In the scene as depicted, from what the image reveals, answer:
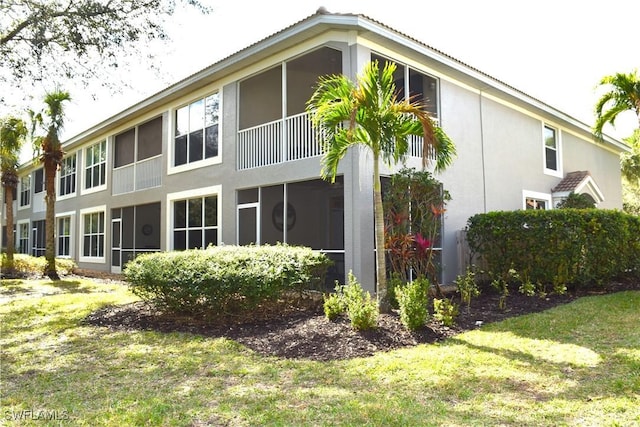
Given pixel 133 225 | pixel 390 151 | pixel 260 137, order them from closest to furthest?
1. pixel 390 151
2. pixel 260 137
3. pixel 133 225

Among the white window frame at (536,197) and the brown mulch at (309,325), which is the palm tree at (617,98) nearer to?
the white window frame at (536,197)

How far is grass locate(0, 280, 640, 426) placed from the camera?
4.37 metres

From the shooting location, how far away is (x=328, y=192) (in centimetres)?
1470

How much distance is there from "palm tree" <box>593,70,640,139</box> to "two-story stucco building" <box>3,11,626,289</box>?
2.45 m

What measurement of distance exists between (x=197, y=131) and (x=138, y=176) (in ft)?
14.3

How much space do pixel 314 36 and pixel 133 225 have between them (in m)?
11.3

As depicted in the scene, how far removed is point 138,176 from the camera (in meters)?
18.3

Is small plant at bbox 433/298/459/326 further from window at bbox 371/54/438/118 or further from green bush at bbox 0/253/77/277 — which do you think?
green bush at bbox 0/253/77/277

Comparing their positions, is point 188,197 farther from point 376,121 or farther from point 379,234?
point 376,121

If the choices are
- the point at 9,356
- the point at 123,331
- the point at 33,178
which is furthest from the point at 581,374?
the point at 33,178

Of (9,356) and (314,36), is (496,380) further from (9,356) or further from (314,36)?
(314,36)

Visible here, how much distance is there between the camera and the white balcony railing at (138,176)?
682 inches

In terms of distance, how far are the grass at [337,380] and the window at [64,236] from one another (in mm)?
17135

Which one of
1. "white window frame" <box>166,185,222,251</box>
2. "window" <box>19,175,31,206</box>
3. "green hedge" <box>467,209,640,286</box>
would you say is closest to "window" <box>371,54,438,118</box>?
"green hedge" <box>467,209,640,286</box>
